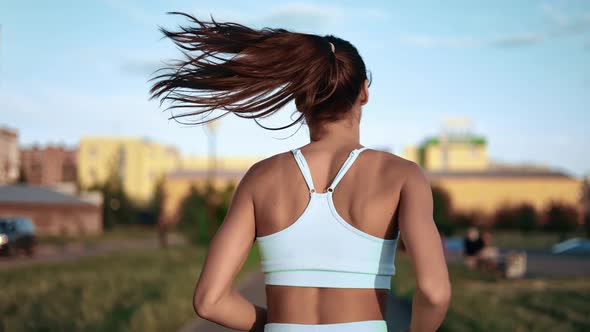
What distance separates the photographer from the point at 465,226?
7706 cm

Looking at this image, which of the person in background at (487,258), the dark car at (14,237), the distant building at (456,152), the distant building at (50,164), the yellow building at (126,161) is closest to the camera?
the person in background at (487,258)

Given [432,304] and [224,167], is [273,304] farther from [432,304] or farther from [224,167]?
[224,167]

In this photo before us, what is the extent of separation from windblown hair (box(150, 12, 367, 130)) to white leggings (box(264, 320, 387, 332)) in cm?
67

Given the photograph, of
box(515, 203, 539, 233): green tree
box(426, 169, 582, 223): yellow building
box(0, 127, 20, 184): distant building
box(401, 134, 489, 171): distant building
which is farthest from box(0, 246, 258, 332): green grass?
box(401, 134, 489, 171): distant building

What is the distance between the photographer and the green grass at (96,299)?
11.0 meters

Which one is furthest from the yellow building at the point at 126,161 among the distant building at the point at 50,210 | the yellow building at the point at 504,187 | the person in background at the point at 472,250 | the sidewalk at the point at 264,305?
the sidewalk at the point at 264,305

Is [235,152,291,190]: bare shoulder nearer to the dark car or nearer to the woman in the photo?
the woman

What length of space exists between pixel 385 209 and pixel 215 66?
781 millimetres

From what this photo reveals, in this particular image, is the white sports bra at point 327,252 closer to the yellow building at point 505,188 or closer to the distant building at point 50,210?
the distant building at point 50,210

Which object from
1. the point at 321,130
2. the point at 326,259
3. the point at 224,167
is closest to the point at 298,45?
the point at 321,130

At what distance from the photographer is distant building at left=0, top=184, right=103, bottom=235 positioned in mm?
60828

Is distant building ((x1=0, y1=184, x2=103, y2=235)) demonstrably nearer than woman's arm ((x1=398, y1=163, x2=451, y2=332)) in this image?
No

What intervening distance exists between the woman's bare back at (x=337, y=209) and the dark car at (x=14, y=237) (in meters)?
32.6

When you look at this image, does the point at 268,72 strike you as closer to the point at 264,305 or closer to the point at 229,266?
the point at 229,266
